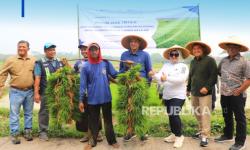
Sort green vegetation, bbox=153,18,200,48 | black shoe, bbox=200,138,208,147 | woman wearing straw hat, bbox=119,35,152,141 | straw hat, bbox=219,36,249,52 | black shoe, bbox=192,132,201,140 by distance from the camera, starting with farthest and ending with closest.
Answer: green vegetation, bbox=153,18,200,48, black shoe, bbox=192,132,201,140, woman wearing straw hat, bbox=119,35,152,141, black shoe, bbox=200,138,208,147, straw hat, bbox=219,36,249,52

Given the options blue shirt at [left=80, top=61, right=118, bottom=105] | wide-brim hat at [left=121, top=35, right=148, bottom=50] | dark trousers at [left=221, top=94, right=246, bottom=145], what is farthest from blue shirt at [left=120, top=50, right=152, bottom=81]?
dark trousers at [left=221, top=94, right=246, bottom=145]

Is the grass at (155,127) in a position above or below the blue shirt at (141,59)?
below

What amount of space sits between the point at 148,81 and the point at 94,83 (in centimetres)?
101

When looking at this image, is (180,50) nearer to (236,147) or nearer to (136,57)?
(136,57)

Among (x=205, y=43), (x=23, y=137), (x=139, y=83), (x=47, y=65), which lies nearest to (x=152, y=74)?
(x=139, y=83)

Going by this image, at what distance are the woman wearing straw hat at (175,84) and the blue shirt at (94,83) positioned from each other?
2.82 feet

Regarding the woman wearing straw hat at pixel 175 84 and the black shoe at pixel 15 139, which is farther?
the black shoe at pixel 15 139

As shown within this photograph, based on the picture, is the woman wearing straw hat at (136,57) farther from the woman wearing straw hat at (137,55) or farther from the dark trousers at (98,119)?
the dark trousers at (98,119)

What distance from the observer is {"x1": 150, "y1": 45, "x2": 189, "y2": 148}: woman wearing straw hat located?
6035 mm

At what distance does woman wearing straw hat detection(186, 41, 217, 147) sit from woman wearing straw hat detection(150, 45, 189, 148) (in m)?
0.20

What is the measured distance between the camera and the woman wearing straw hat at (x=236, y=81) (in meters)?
5.76

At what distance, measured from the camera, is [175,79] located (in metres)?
5.99

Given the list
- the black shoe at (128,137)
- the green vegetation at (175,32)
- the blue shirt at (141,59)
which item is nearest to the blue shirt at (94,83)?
the blue shirt at (141,59)

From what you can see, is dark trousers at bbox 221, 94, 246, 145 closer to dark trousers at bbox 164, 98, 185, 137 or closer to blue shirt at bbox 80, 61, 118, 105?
dark trousers at bbox 164, 98, 185, 137
